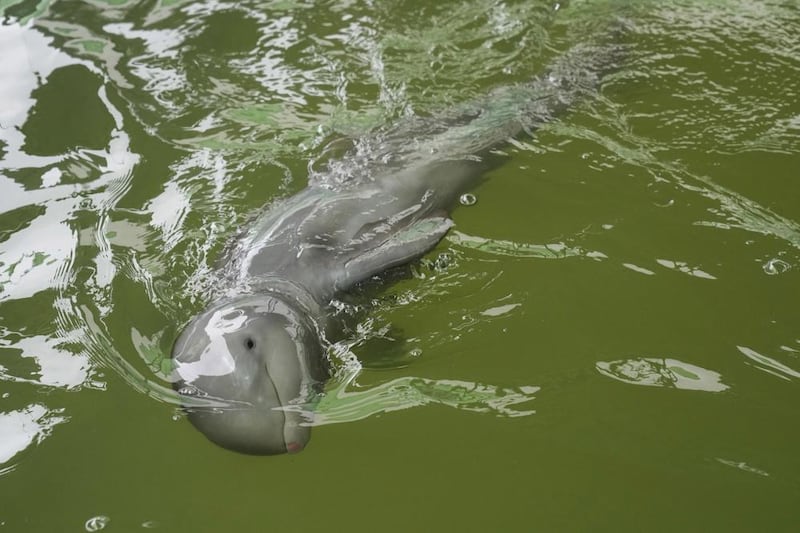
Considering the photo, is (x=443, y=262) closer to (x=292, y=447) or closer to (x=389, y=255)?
(x=389, y=255)

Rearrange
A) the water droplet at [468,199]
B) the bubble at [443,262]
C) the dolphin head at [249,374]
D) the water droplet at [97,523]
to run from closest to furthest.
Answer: the water droplet at [97,523]
the dolphin head at [249,374]
the bubble at [443,262]
the water droplet at [468,199]

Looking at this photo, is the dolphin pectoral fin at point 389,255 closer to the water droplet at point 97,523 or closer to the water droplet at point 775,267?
the water droplet at point 97,523

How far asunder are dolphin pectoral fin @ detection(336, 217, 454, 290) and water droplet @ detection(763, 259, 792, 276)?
1.86 m

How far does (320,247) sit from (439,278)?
751mm

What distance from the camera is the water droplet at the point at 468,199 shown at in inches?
185

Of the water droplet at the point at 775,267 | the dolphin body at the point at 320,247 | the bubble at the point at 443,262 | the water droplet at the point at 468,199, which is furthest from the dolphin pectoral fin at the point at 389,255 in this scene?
the water droplet at the point at 775,267

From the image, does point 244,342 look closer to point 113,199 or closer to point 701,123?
point 113,199

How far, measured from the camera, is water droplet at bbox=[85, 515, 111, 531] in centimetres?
288

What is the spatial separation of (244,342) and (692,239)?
2.77 meters

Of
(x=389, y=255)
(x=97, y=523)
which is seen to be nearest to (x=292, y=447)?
(x=97, y=523)

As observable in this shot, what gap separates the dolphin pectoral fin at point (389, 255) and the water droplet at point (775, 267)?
1.86 meters

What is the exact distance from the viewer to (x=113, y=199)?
4.68 metres

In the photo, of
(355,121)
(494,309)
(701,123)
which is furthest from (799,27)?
(494,309)

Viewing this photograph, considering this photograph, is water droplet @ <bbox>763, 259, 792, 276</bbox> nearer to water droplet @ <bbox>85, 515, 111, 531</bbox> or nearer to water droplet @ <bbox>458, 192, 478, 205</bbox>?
water droplet @ <bbox>458, 192, 478, 205</bbox>
